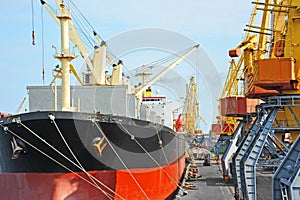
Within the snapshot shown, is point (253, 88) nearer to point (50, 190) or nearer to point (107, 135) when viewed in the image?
point (107, 135)

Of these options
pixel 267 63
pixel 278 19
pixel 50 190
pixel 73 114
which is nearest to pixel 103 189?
pixel 50 190

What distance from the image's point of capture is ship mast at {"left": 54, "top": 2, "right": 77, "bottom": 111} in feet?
40.9

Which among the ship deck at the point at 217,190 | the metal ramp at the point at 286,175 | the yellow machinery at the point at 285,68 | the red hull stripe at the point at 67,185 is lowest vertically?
the ship deck at the point at 217,190

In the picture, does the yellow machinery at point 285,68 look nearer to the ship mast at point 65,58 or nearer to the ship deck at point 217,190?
the ship deck at point 217,190

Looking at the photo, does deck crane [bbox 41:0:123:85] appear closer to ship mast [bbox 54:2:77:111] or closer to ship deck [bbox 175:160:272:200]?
ship mast [bbox 54:2:77:111]

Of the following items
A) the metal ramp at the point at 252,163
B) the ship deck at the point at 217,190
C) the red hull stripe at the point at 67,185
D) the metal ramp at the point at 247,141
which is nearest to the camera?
the red hull stripe at the point at 67,185

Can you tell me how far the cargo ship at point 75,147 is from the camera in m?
11.5

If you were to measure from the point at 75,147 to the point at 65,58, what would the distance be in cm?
262

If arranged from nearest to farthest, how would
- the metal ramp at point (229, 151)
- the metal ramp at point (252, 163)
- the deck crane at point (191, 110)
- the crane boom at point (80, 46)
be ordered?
the metal ramp at point (252, 163)
the crane boom at point (80, 46)
the metal ramp at point (229, 151)
the deck crane at point (191, 110)

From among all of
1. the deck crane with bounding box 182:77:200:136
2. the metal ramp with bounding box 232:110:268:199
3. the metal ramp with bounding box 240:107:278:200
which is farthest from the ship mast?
the deck crane with bounding box 182:77:200:136

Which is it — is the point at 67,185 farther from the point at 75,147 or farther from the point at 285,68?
the point at 285,68

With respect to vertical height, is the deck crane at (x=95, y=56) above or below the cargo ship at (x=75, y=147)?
above

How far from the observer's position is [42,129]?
11.5 meters


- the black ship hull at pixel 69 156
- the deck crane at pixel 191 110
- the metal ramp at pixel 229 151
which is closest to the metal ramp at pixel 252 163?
the black ship hull at pixel 69 156
